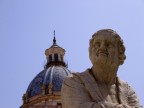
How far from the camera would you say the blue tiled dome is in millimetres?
49656

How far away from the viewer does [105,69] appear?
6.36 m

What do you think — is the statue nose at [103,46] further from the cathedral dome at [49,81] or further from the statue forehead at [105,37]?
the cathedral dome at [49,81]

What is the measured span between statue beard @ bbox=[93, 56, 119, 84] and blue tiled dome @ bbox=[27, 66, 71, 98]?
42.8m

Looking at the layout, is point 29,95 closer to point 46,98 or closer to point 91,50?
point 46,98

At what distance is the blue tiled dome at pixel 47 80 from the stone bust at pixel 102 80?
42829 mm

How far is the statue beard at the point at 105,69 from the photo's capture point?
6293 mm

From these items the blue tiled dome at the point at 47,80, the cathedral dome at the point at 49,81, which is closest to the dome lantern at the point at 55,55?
the cathedral dome at the point at 49,81

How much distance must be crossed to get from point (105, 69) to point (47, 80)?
1756 inches

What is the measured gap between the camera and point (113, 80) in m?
6.49

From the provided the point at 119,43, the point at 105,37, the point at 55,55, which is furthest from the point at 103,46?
the point at 55,55

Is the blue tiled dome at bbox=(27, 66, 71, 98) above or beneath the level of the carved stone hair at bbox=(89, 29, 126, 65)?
above

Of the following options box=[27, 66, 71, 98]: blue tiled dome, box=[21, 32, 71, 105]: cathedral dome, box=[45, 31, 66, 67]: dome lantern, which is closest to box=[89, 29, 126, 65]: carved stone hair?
box=[21, 32, 71, 105]: cathedral dome

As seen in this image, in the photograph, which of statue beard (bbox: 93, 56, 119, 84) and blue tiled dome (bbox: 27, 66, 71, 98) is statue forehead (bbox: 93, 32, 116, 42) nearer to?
statue beard (bbox: 93, 56, 119, 84)

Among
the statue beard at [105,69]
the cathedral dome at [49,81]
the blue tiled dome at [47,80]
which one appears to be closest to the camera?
the statue beard at [105,69]
